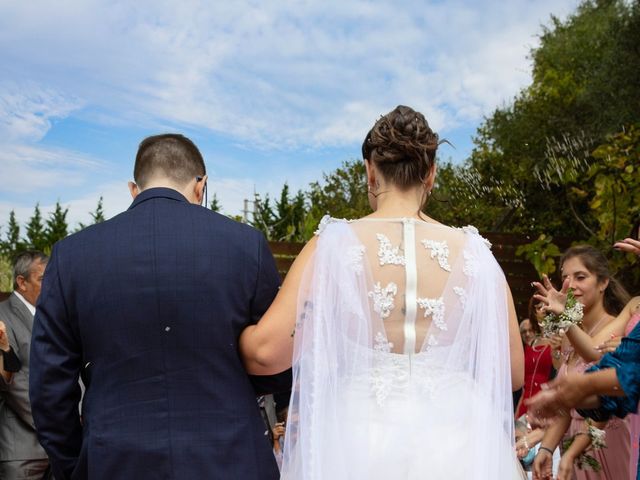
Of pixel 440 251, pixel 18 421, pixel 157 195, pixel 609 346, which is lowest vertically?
pixel 18 421

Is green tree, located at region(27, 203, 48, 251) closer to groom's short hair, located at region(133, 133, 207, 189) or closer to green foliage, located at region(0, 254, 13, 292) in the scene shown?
green foliage, located at region(0, 254, 13, 292)

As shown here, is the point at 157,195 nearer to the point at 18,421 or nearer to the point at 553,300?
the point at 553,300

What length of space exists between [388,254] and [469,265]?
1.06 ft

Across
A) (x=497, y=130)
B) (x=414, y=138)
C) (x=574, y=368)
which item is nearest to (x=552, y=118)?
(x=497, y=130)

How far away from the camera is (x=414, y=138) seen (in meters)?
2.86

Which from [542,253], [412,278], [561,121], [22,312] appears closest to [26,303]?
[22,312]

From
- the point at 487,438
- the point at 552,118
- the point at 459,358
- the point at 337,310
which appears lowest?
the point at 487,438

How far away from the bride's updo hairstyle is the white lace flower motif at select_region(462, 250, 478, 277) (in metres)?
0.35

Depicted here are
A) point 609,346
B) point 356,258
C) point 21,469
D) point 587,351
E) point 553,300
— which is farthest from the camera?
point 21,469

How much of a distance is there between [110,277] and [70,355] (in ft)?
1.28

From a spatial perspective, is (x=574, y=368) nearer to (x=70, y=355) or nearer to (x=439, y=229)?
(x=439, y=229)

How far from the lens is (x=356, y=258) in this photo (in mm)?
2773

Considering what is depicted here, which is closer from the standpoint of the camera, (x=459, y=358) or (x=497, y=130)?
(x=459, y=358)

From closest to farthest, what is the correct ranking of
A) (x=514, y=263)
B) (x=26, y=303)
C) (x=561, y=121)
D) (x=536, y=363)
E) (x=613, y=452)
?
(x=613, y=452), (x=26, y=303), (x=536, y=363), (x=514, y=263), (x=561, y=121)
